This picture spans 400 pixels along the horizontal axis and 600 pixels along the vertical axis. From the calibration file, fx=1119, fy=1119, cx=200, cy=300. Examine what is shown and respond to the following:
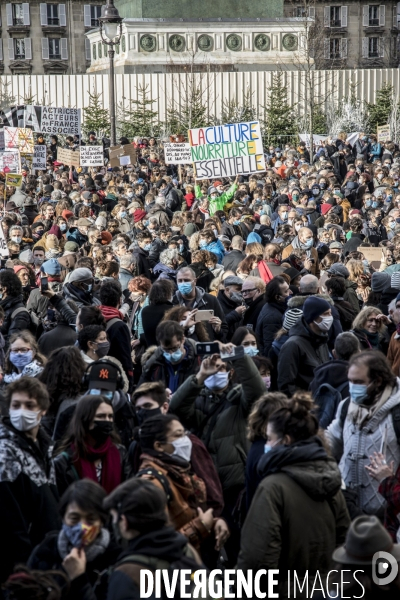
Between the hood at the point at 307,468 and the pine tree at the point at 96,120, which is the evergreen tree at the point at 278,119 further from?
the hood at the point at 307,468

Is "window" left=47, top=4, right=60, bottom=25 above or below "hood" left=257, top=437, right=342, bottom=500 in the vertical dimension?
below

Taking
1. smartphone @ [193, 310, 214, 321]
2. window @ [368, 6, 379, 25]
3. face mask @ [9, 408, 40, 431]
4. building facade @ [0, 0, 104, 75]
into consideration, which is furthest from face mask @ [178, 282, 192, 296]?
window @ [368, 6, 379, 25]

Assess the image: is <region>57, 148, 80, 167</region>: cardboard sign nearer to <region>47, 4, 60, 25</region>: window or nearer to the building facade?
the building facade

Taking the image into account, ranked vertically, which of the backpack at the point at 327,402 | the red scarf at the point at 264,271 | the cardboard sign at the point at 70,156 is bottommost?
the cardboard sign at the point at 70,156

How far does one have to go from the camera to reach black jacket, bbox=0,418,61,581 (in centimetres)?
478

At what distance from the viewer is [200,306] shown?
348 inches

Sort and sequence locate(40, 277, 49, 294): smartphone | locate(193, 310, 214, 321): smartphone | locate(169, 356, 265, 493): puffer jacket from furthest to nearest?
locate(40, 277, 49, 294): smartphone
locate(193, 310, 214, 321): smartphone
locate(169, 356, 265, 493): puffer jacket

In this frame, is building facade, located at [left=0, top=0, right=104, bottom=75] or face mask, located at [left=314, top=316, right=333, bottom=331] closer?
face mask, located at [left=314, top=316, right=333, bottom=331]

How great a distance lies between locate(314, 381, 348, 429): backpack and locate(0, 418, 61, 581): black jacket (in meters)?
1.86

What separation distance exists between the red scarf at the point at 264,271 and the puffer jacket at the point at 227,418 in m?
4.61

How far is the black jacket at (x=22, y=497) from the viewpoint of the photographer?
4781 mm

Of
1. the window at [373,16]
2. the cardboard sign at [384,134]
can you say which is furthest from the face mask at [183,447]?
the window at [373,16]

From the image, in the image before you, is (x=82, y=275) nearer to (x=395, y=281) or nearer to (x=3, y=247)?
(x=395, y=281)

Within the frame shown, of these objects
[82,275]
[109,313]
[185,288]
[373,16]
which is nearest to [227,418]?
[109,313]
